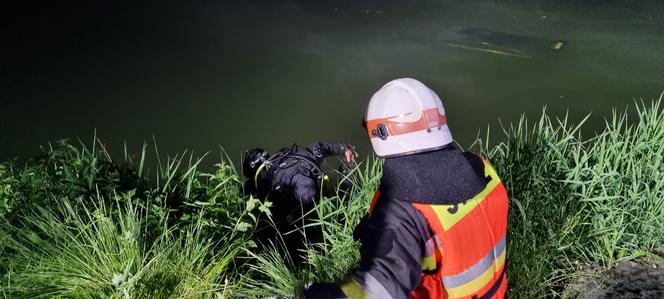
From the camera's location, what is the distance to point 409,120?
1.57 metres

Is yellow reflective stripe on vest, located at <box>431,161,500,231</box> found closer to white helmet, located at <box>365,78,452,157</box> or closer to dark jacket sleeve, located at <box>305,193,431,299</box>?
dark jacket sleeve, located at <box>305,193,431,299</box>

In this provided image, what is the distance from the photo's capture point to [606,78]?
20.5 ft

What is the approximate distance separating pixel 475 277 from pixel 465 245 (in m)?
0.15

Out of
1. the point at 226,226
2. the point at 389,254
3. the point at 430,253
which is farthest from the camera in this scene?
the point at 226,226

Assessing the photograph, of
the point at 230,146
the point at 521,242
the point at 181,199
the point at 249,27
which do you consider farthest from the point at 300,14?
the point at 521,242

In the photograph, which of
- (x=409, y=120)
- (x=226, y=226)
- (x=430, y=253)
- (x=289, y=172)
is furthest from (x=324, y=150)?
(x=430, y=253)

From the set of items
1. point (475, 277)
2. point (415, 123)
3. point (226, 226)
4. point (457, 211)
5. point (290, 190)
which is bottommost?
point (290, 190)

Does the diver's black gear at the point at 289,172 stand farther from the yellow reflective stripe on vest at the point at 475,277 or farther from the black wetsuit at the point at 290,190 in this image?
the yellow reflective stripe on vest at the point at 475,277

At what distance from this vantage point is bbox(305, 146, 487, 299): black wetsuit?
138cm

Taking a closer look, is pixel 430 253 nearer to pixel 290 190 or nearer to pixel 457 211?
pixel 457 211

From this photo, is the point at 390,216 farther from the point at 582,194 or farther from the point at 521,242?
the point at 582,194

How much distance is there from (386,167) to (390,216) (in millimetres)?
163

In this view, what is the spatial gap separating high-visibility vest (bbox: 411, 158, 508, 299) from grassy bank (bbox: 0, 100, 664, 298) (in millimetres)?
799

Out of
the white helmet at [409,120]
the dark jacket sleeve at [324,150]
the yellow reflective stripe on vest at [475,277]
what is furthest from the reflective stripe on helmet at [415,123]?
the dark jacket sleeve at [324,150]
